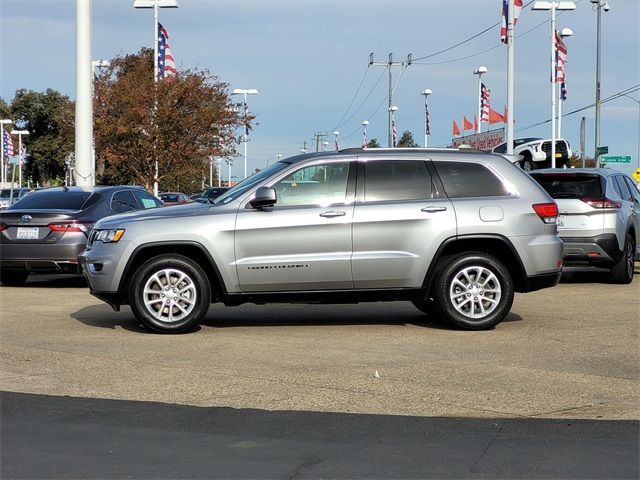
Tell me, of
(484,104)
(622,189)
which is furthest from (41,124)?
(622,189)

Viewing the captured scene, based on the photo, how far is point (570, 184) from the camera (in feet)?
49.9

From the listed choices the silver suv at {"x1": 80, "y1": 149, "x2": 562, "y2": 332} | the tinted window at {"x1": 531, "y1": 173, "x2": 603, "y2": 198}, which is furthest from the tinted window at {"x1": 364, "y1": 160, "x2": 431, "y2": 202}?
the tinted window at {"x1": 531, "y1": 173, "x2": 603, "y2": 198}

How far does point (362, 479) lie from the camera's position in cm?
503

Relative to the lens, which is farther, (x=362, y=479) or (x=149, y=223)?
(x=149, y=223)

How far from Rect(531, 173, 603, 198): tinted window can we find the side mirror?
6.38 metres

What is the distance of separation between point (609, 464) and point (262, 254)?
529 centimetres

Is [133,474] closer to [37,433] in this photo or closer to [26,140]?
[37,433]

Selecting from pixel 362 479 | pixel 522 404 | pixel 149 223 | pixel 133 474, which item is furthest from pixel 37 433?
pixel 149 223

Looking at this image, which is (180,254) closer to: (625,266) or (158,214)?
(158,214)

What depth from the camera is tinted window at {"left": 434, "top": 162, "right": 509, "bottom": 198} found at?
1052 cm

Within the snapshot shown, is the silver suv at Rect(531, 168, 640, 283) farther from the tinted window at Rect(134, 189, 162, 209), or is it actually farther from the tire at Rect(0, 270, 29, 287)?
the tire at Rect(0, 270, 29, 287)

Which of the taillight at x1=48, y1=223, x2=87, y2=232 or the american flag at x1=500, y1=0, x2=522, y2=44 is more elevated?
the american flag at x1=500, y1=0, x2=522, y2=44

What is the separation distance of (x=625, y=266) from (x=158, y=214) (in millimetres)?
8590

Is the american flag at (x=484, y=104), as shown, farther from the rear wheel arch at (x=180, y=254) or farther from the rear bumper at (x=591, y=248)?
the rear wheel arch at (x=180, y=254)
